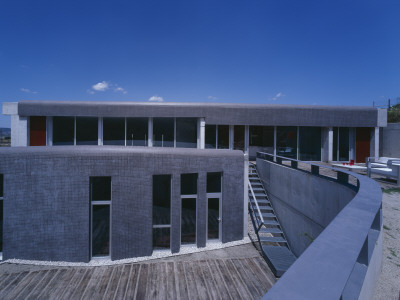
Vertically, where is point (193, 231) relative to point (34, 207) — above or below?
below

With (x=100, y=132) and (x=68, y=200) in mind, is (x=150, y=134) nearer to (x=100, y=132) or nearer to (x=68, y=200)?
(x=100, y=132)

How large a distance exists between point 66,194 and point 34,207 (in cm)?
122

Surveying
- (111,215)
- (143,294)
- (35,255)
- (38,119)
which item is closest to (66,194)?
(111,215)

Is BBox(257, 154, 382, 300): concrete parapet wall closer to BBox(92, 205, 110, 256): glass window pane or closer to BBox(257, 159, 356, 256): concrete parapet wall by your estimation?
BBox(257, 159, 356, 256): concrete parapet wall

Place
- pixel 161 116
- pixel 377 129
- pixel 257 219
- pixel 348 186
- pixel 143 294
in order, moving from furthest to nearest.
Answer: pixel 377 129
pixel 161 116
pixel 257 219
pixel 143 294
pixel 348 186

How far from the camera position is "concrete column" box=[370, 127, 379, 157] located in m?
16.4

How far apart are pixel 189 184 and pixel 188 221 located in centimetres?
155

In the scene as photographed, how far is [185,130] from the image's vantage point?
15.4m

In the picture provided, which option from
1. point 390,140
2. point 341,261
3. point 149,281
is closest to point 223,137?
point 149,281

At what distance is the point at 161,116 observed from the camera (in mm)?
14750

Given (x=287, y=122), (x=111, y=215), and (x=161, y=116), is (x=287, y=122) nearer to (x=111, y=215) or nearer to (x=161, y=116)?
(x=161, y=116)

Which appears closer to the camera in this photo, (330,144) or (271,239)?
(271,239)

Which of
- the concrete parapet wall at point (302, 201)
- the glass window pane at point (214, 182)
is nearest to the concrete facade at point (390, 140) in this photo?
the concrete parapet wall at point (302, 201)

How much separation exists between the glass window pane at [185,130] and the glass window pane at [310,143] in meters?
8.01
